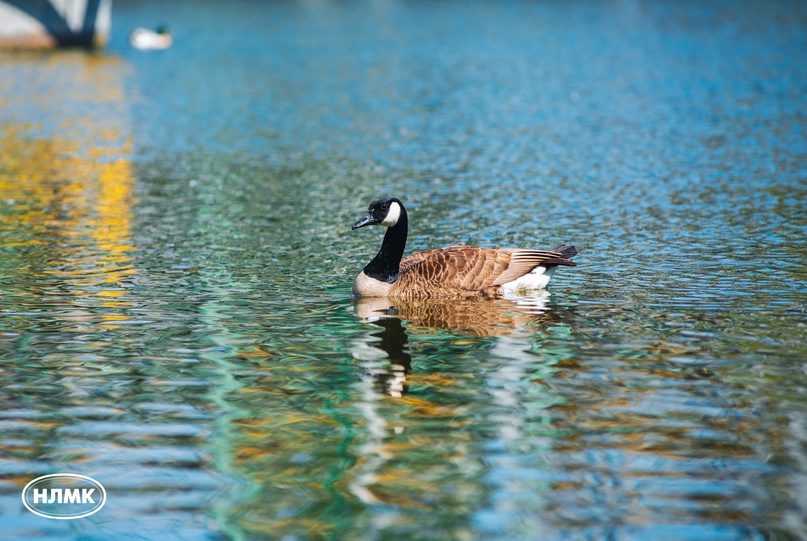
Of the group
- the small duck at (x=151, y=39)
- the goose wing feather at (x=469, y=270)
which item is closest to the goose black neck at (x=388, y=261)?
the goose wing feather at (x=469, y=270)

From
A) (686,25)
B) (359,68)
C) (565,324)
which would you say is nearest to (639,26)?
(686,25)

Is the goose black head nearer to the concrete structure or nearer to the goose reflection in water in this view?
the goose reflection in water

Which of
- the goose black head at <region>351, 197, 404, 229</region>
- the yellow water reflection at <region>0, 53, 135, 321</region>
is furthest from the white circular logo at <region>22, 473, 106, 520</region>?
the goose black head at <region>351, 197, 404, 229</region>

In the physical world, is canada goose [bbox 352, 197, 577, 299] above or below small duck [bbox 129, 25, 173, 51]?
below

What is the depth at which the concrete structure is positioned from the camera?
209 ft

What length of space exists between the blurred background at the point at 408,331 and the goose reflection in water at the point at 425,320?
55 mm

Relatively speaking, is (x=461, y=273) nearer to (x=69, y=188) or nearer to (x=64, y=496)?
(x=64, y=496)

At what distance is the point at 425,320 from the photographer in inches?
516

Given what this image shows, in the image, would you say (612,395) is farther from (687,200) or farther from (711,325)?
(687,200)

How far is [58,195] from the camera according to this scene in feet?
73.5

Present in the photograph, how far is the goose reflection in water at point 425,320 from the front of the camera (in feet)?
37.2

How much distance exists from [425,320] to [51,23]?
57843 millimetres

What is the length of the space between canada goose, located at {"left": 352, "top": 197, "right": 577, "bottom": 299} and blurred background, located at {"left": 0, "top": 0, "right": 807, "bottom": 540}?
26 centimetres

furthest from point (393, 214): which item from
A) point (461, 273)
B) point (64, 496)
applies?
point (64, 496)
